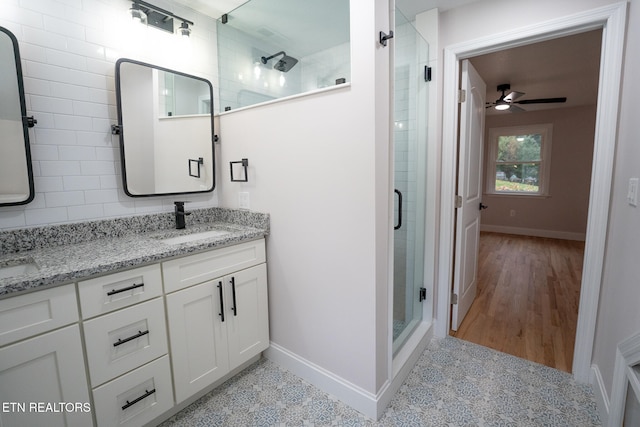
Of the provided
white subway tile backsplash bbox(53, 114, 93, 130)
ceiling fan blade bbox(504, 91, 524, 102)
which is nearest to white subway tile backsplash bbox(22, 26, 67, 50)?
white subway tile backsplash bbox(53, 114, 93, 130)

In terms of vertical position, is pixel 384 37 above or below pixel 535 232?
above

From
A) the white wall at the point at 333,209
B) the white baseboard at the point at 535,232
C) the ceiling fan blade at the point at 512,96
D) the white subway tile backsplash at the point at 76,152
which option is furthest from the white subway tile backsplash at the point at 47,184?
the white baseboard at the point at 535,232

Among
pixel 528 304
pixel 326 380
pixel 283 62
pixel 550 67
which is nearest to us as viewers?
pixel 326 380

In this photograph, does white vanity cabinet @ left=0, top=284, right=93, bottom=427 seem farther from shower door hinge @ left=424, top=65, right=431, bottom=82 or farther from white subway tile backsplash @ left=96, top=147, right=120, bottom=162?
shower door hinge @ left=424, top=65, right=431, bottom=82

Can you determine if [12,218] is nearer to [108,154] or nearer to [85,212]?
[85,212]

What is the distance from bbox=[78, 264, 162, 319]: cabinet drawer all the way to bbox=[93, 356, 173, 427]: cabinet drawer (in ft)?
1.09

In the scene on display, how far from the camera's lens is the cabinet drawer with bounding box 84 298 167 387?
1.20 m

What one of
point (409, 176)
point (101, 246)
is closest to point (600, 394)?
point (409, 176)

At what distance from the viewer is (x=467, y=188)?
2.31 metres

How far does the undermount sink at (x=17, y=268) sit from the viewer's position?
49.5 inches

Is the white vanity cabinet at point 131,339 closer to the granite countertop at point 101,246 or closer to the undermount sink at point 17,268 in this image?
the granite countertop at point 101,246

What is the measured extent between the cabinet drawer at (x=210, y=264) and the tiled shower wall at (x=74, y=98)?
624mm

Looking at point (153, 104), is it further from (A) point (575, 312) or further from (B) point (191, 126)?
(A) point (575, 312)

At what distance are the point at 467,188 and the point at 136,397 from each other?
247 cm
